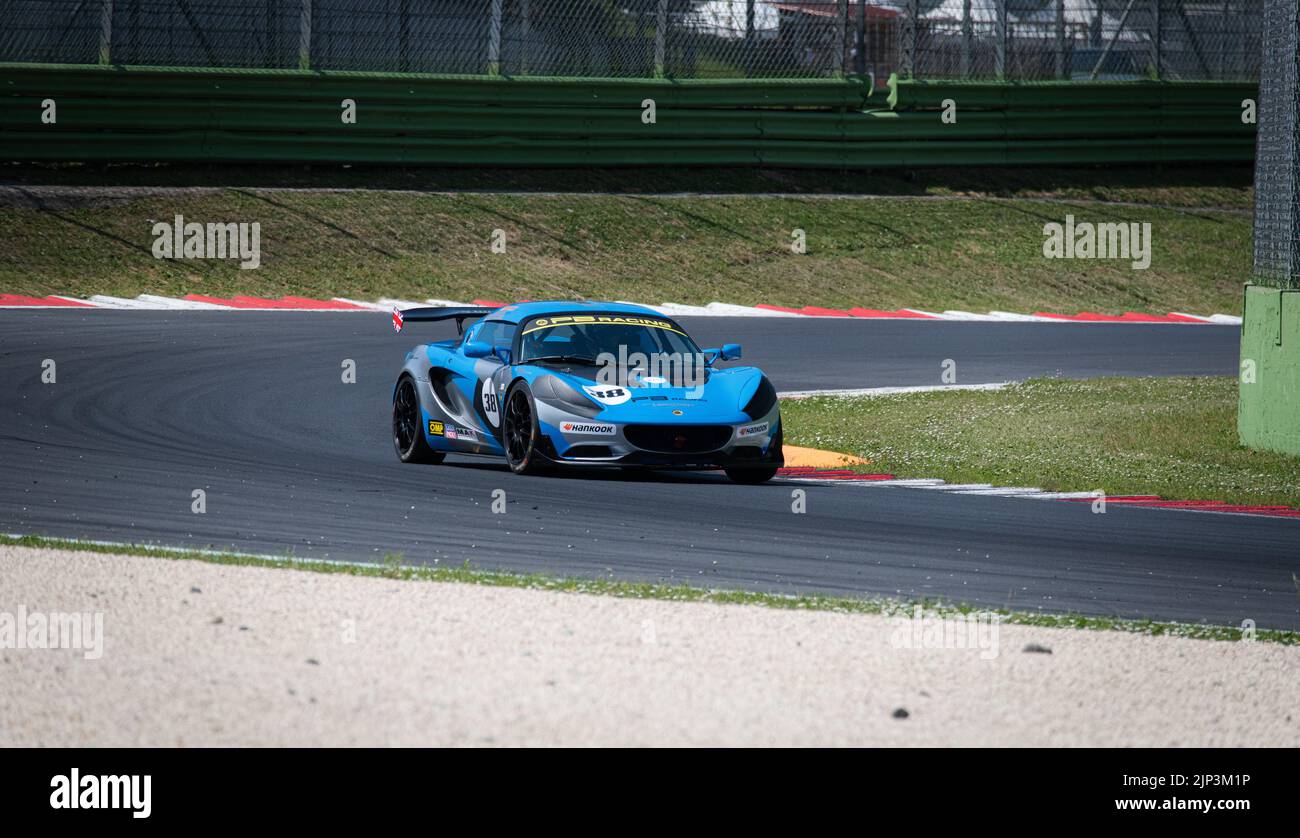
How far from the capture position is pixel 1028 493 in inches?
469

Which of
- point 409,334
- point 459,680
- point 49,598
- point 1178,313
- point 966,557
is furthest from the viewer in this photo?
point 1178,313

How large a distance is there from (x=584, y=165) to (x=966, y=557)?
17968 millimetres

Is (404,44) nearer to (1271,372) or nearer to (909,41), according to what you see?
(909,41)

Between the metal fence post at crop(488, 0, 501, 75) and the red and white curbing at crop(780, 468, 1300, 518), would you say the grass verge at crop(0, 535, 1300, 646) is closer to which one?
the red and white curbing at crop(780, 468, 1300, 518)

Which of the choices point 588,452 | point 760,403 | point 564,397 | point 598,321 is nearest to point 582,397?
point 564,397

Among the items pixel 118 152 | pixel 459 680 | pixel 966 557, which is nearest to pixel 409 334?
pixel 118 152

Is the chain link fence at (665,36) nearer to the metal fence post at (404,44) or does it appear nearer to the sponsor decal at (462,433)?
the metal fence post at (404,44)

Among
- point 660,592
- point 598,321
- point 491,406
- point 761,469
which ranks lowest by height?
point 660,592

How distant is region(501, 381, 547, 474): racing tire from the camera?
11617 mm

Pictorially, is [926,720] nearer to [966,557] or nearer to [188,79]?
[966,557]

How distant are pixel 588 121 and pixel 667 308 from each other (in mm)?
4943

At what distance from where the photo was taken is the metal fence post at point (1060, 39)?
2781cm
